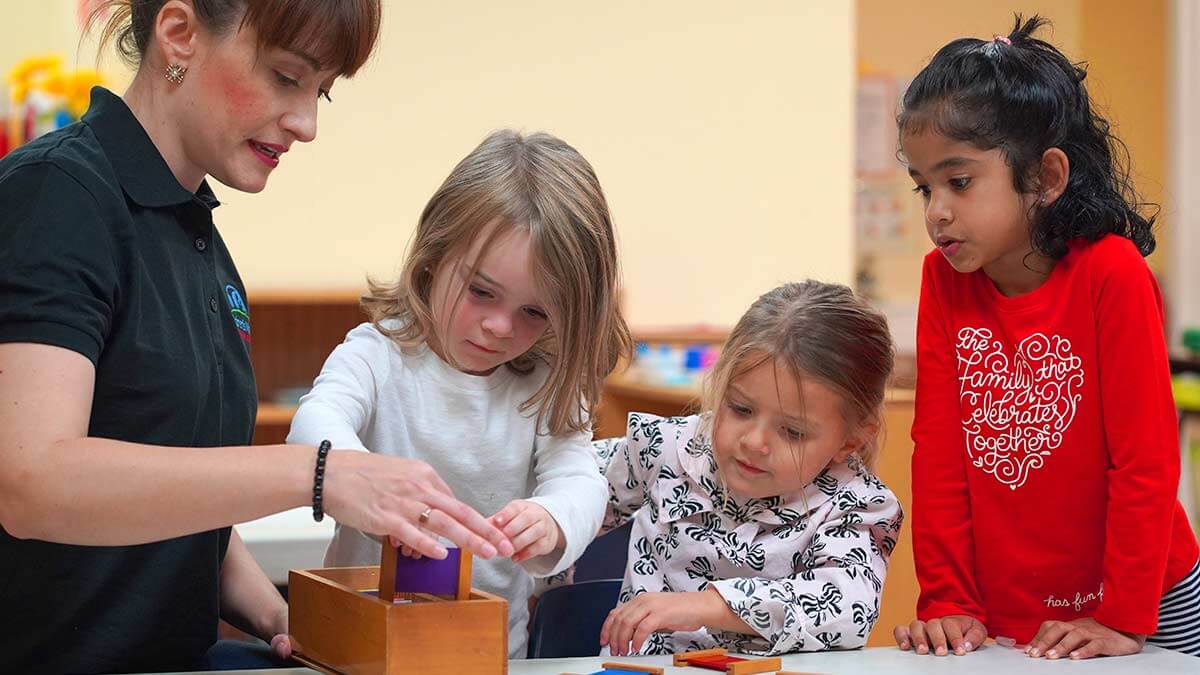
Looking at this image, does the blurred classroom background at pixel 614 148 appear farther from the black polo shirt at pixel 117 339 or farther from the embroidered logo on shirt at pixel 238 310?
the black polo shirt at pixel 117 339

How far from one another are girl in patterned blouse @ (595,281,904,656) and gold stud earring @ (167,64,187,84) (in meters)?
0.74

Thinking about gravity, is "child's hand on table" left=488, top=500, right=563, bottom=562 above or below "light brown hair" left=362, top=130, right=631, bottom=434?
below

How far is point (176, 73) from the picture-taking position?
1.25 m

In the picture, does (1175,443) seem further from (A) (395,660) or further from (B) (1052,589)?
(A) (395,660)

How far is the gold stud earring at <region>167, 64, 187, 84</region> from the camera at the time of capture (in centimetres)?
124

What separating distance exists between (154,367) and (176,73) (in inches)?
11.8

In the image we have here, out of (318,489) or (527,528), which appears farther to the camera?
(527,528)

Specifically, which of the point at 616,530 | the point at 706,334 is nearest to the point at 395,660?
the point at 616,530

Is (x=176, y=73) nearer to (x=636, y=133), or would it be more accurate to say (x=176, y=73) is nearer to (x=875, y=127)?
(x=636, y=133)

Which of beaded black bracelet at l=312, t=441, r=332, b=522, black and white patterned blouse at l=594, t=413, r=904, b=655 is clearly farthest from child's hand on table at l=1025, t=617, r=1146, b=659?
beaded black bracelet at l=312, t=441, r=332, b=522

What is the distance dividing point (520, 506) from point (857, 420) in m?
0.51

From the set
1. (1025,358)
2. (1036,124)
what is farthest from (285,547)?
(1036,124)

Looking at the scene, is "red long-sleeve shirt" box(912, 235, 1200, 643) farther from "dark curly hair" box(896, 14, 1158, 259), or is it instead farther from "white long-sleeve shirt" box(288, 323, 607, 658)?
"white long-sleeve shirt" box(288, 323, 607, 658)

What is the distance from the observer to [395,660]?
3.48 ft
